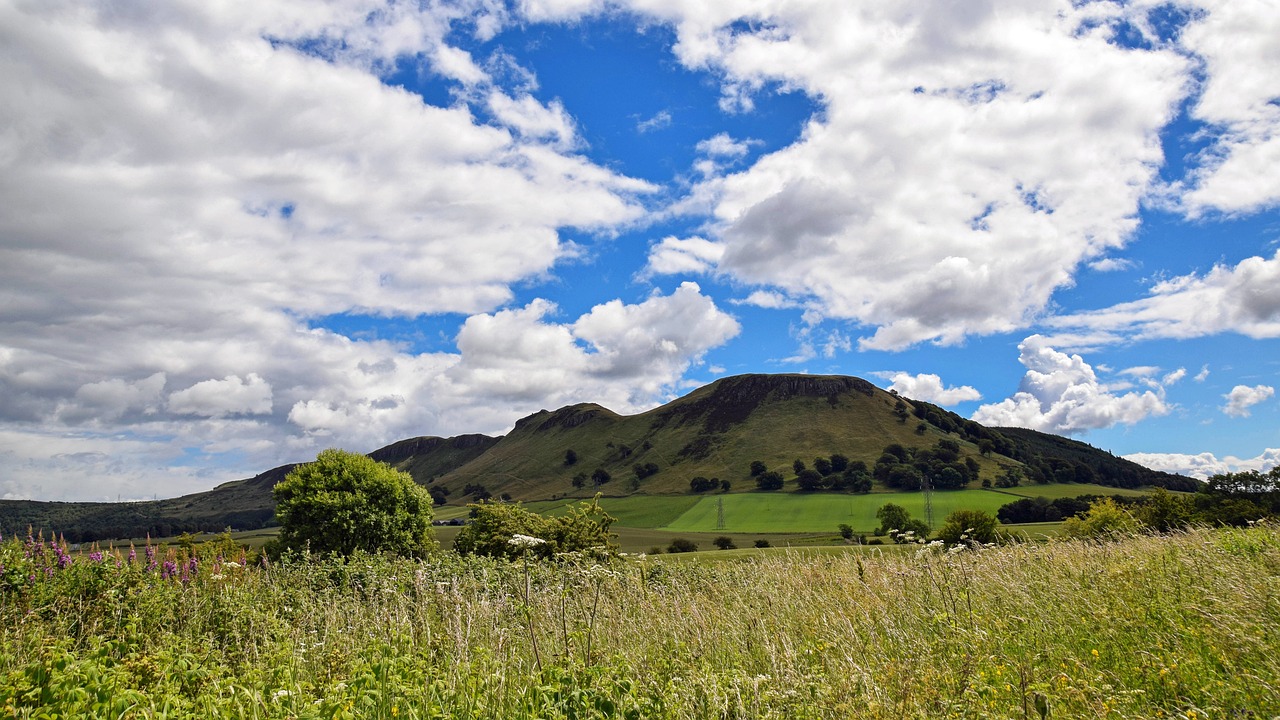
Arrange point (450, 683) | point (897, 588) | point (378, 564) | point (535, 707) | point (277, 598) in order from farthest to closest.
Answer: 1. point (378, 564)
2. point (277, 598)
3. point (897, 588)
4. point (450, 683)
5. point (535, 707)

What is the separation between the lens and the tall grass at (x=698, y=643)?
4.62 m

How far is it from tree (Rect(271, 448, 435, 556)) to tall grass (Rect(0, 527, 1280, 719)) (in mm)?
7604

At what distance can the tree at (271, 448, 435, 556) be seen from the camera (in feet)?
59.8

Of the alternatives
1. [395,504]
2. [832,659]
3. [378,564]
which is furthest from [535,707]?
[395,504]

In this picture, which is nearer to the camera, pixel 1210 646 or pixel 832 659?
pixel 1210 646

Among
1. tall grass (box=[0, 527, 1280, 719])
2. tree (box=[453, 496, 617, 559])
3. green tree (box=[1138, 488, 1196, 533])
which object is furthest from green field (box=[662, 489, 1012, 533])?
tall grass (box=[0, 527, 1280, 719])

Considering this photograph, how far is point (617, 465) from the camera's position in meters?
181

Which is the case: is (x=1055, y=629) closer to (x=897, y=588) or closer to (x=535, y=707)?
(x=897, y=588)

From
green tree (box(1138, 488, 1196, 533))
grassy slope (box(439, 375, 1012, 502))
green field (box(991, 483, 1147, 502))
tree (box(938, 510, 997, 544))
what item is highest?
grassy slope (box(439, 375, 1012, 502))

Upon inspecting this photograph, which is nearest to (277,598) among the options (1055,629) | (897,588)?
(897,588)

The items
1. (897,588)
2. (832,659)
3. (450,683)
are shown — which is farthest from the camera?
(897,588)

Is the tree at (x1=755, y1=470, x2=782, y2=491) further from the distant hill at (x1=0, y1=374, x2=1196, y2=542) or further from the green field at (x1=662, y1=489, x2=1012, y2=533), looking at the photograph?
the green field at (x1=662, y1=489, x2=1012, y2=533)

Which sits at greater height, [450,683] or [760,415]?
[760,415]

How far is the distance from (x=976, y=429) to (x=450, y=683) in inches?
7019
